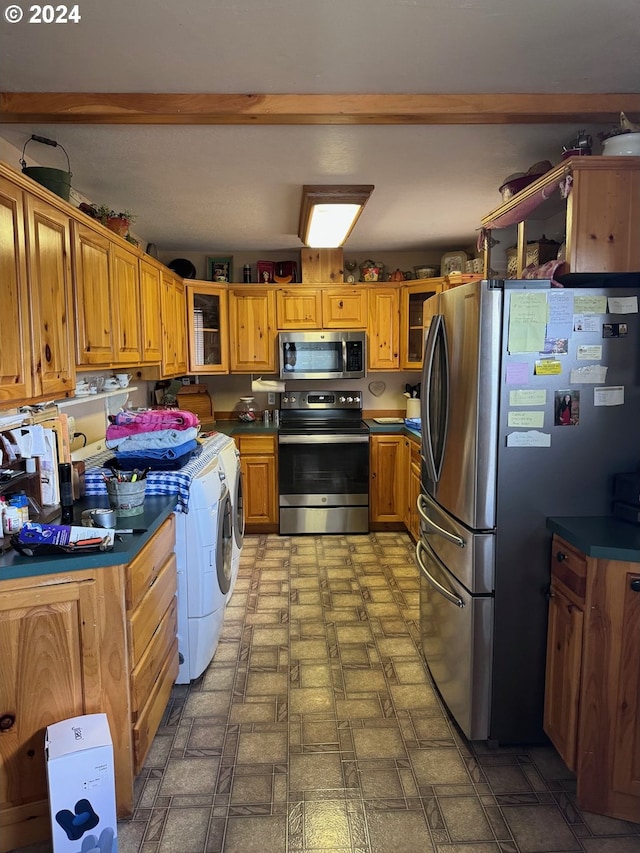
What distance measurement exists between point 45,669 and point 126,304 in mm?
1821

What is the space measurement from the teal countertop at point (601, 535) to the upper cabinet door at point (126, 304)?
209 centimetres

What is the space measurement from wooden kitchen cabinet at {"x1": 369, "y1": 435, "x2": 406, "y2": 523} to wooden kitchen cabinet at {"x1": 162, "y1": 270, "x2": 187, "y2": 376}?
168 centimetres

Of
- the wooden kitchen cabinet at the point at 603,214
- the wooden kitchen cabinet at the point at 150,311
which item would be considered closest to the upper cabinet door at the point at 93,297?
the wooden kitchen cabinet at the point at 150,311

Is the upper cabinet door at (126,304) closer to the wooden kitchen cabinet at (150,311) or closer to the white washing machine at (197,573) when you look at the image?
the wooden kitchen cabinet at (150,311)

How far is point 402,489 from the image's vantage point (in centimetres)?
456

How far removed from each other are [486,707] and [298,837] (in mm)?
823

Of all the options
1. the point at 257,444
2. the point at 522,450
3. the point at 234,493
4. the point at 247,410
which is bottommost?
the point at 234,493

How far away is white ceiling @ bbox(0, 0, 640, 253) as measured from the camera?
1549mm

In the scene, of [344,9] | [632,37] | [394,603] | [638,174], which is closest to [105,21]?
[344,9]

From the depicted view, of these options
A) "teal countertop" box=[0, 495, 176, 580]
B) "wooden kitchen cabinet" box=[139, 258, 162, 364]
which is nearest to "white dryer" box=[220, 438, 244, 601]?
"wooden kitchen cabinet" box=[139, 258, 162, 364]

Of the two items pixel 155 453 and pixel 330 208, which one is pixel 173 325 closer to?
pixel 330 208

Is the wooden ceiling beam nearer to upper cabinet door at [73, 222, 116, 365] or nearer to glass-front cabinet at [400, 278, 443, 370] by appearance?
upper cabinet door at [73, 222, 116, 365]

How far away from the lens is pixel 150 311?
3.31 meters

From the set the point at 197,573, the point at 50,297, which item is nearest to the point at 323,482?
the point at 197,573
